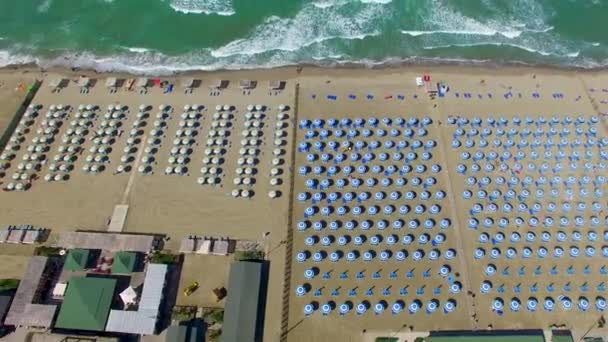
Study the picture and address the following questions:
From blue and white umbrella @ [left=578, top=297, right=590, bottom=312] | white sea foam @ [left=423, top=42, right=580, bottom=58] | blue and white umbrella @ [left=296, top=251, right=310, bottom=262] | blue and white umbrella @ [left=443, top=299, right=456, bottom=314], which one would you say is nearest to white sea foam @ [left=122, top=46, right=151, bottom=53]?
white sea foam @ [left=423, top=42, right=580, bottom=58]

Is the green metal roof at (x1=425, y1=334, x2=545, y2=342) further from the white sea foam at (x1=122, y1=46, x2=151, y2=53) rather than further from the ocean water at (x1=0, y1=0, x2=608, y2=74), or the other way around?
the white sea foam at (x1=122, y1=46, x2=151, y2=53)

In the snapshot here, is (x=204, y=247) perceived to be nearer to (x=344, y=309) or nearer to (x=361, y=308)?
(x=344, y=309)

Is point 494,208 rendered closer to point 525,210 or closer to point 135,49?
point 525,210

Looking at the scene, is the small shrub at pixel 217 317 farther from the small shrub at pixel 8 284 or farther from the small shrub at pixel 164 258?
the small shrub at pixel 8 284

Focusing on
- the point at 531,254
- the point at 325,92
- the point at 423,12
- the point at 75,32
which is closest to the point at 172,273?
the point at 325,92

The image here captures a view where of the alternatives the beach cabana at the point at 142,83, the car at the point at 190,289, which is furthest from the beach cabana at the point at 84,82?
the car at the point at 190,289

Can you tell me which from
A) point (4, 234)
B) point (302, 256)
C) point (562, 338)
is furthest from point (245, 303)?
point (562, 338)
